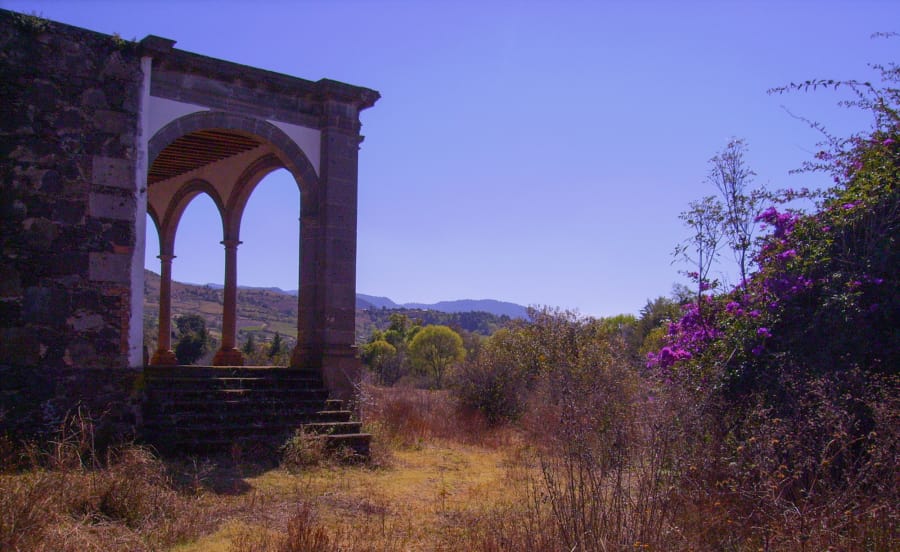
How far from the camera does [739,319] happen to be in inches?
301

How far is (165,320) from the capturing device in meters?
15.2

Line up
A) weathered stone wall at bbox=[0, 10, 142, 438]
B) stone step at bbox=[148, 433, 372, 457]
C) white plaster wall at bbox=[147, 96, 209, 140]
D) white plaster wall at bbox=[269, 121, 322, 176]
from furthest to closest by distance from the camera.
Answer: white plaster wall at bbox=[269, 121, 322, 176]
white plaster wall at bbox=[147, 96, 209, 140]
stone step at bbox=[148, 433, 372, 457]
weathered stone wall at bbox=[0, 10, 142, 438]

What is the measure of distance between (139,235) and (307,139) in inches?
126

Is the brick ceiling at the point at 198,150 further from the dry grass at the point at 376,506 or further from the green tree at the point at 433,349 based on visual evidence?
the green tree at the point at 433,349

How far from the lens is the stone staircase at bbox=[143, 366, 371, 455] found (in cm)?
936

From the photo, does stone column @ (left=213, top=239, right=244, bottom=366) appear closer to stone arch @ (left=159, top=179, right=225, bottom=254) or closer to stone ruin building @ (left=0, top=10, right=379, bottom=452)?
stone arch @ (left=159, top=179, right=225, bottom=254)

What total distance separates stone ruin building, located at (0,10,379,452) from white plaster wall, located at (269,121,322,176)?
0.03 m

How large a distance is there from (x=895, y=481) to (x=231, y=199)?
11527 mm

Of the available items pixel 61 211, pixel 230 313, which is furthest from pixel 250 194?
pixel 61 211

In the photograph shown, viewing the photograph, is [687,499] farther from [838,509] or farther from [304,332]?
[304,332]

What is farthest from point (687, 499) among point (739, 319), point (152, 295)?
point (152, 295)

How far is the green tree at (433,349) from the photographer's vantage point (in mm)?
30812

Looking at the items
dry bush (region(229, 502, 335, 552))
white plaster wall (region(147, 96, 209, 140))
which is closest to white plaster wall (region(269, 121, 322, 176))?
white plaster wall (region(147, 96, 209, 140))

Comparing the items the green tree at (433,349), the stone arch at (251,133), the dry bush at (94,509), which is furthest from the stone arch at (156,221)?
the green tree at (433,349)
